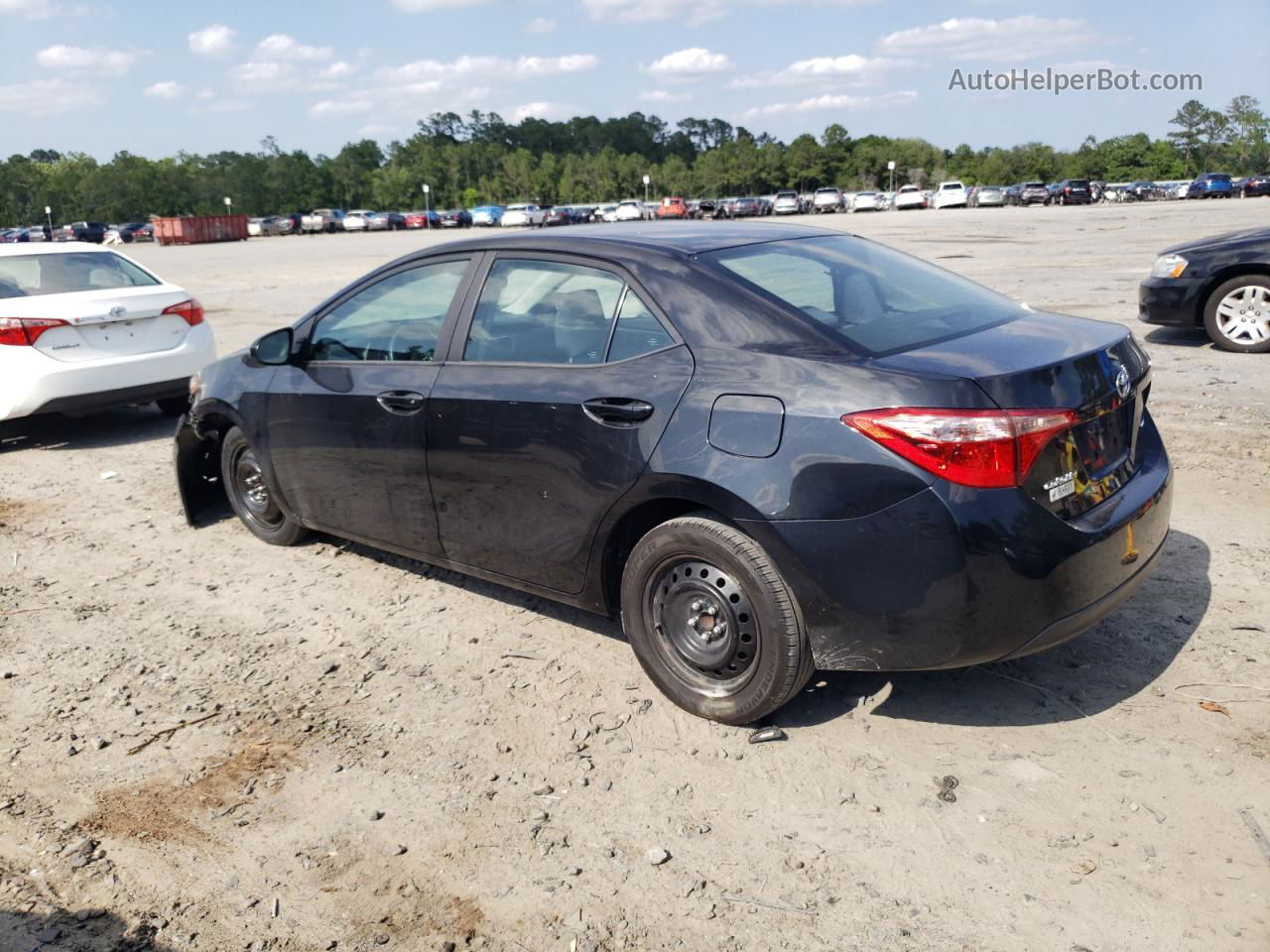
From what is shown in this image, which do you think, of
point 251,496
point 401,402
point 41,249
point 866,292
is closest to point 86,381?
point 41,249

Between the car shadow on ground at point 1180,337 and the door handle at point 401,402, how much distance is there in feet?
28.0

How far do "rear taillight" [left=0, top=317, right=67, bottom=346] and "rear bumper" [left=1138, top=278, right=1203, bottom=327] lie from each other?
9.45 metres

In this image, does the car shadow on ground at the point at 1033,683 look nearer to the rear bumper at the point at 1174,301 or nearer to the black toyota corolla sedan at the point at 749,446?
the black toyota corolla sedan at the point at 749,446

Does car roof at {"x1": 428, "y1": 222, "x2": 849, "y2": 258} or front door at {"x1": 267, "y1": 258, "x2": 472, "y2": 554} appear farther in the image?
front door at {"x1": 267, "y1": 258, "x2": 472, "y2": 554}

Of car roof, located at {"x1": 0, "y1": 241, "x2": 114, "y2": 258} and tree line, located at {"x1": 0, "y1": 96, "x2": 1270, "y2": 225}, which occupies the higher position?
tree line, located at {"x1": 0, "y1": 96, "x2": 1270, "y2": 225}

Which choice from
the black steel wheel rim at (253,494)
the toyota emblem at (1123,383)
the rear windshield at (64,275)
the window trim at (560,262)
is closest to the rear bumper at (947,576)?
the toyota emblem at (1123,383)

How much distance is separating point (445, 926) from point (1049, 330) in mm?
2770

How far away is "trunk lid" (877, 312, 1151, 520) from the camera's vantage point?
320 centimetres

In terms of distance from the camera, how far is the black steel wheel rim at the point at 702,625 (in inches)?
140

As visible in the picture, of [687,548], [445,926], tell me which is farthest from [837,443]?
[445,926]

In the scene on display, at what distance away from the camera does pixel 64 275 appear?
27.8 feet

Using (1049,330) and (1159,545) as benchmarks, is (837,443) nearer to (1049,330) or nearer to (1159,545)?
(1049,330)

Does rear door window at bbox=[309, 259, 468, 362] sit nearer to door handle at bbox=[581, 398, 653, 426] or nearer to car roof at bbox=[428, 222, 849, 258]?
car roof at bbox=[428, 222, 849, 258]

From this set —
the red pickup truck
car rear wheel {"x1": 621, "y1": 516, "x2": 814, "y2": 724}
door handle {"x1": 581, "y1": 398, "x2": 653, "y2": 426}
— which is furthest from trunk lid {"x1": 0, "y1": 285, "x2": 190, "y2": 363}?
the red pickup truck
